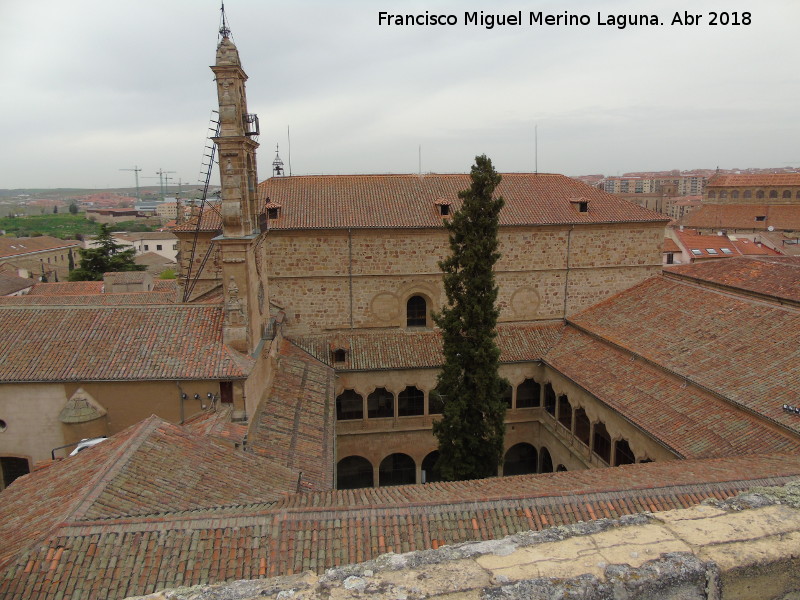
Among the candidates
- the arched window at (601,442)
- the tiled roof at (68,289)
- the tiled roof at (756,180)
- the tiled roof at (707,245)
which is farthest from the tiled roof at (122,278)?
the tiled roof at (756,180)

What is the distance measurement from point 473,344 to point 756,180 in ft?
236

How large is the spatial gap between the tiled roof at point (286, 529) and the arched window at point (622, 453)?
6088 mm

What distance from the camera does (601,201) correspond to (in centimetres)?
2270

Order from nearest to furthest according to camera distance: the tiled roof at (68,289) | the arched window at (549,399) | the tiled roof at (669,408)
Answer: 1. the tiled roof at (669,408)
2. the arched window at (549,399)
3. the tiled roof at (68,289)

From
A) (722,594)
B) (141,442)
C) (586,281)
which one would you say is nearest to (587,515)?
(722,594)

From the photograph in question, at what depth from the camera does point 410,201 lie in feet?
69.8

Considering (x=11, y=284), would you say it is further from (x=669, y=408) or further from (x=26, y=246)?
(x=669, y=408)

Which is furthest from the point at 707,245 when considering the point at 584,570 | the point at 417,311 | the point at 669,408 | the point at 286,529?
the point at 286,529

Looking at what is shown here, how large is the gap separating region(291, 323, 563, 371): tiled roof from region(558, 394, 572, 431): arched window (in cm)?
175

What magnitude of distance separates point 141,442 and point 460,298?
367 inches

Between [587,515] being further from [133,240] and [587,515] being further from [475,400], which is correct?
[133,240]

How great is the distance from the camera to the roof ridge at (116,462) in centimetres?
778

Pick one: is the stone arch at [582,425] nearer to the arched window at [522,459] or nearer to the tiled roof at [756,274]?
the arched window at [522,459]

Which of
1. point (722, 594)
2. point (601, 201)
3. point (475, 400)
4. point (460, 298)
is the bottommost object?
point (475, 400)
